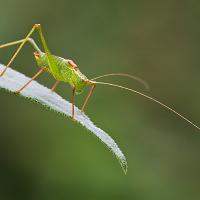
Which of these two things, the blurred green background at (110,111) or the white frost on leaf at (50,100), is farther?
the blurred green background at (110,111)

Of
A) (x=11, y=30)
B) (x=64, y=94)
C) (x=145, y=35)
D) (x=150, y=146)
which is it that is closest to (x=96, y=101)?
(x=64, y=94)

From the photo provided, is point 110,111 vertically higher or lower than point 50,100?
lower

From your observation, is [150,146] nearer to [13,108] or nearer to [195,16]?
[13,108]

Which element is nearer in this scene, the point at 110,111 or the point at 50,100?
the point at 50,100

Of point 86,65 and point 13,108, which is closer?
point 13,108
